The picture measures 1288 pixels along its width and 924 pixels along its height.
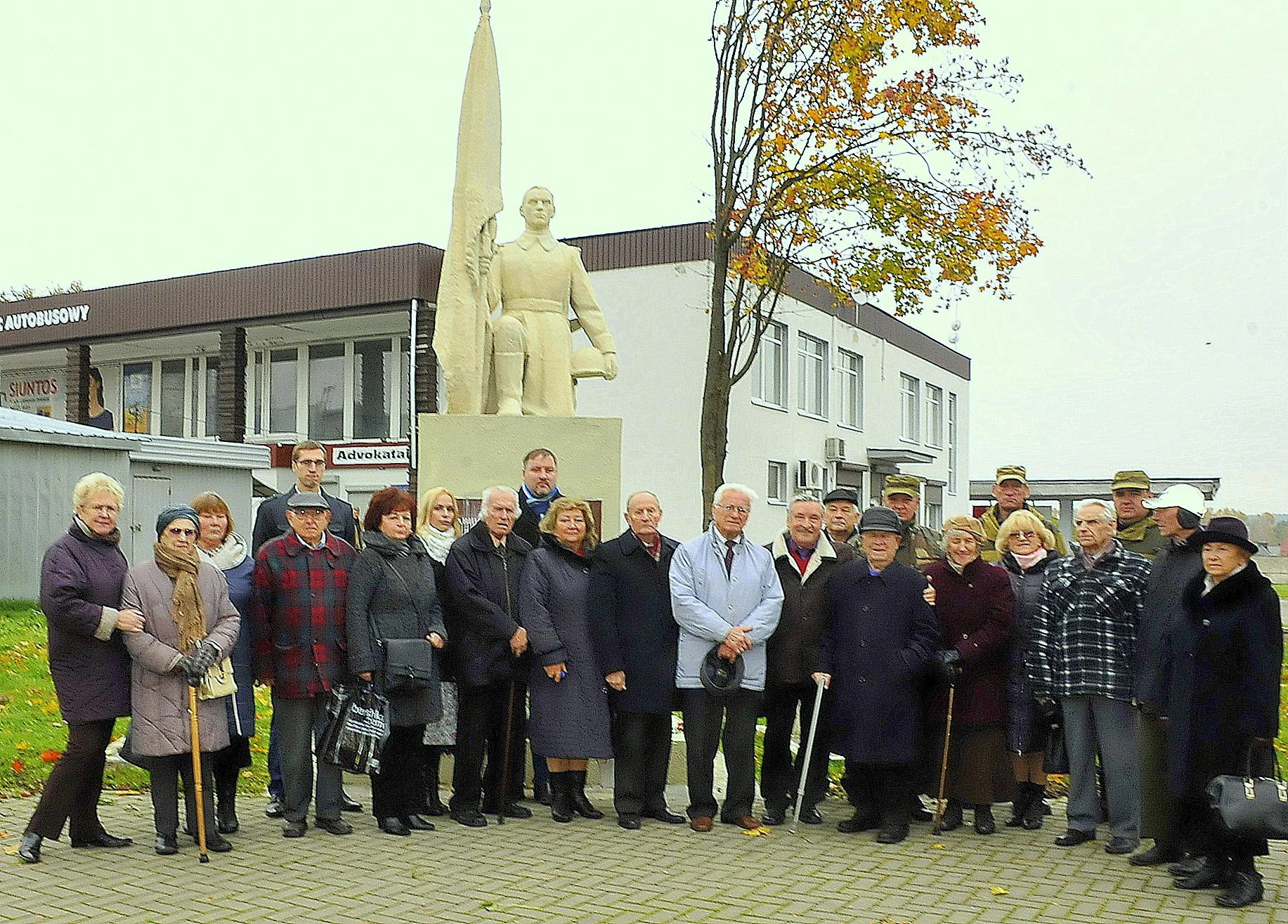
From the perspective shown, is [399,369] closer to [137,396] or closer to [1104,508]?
[137,396]

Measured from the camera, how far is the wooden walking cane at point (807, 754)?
7.07 meters

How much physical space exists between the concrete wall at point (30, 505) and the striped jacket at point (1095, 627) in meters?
15.7

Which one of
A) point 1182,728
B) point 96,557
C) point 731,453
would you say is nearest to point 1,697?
point 96,557

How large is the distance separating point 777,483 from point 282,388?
12.4 m

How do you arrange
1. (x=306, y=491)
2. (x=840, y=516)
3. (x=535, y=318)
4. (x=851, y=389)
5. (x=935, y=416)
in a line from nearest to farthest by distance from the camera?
(x=306, y=491)
(x=840, y=516)
(x=535, y=318)
(x=851, y=389)
(x=935, y=416)

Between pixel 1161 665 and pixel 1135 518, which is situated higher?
pixel 1135 518

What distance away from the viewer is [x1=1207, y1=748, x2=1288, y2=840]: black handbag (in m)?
5.45

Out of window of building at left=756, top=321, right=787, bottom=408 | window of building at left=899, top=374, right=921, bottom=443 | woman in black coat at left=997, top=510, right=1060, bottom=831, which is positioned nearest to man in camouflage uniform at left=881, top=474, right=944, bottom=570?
woman in black coat at left=997, top=510, right=1060, bottom=831

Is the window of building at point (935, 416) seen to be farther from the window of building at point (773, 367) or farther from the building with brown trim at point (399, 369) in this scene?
the window of building at point (773, 367)

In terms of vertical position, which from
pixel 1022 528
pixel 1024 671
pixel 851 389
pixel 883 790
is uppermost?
pixel 851 389

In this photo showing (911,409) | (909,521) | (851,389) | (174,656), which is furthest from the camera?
(911,409)

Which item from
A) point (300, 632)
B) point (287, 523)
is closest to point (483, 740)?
point (300, 632)

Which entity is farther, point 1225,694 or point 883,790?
point 883,790

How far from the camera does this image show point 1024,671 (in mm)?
7059
